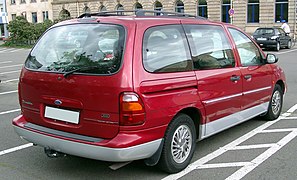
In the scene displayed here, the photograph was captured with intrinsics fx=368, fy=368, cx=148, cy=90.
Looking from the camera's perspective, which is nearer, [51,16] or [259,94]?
[259,94]

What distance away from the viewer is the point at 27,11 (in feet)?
187

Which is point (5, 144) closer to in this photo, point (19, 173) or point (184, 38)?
point (19, 173)

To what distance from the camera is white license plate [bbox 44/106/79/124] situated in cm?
383

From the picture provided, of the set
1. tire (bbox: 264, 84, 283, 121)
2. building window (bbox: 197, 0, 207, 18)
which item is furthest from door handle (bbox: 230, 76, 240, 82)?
building window (bbox: 197, 0, 207, 18)

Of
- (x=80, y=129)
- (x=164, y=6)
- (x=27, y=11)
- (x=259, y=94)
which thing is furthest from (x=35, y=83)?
(x=27, y=11)

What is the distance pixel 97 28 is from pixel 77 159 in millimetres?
1733

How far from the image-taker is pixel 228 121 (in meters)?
4.96

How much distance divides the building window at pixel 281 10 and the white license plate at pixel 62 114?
113 feet

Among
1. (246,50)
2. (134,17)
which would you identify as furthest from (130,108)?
(246,50)

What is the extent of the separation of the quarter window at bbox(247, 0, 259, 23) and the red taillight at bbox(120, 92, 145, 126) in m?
35.5

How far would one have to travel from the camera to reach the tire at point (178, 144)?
4.00 metres

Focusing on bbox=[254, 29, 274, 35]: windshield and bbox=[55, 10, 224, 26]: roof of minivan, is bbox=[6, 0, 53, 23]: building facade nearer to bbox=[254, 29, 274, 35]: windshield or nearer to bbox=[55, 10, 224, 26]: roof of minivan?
bbox=[254, 29, 274, 35]: windshield

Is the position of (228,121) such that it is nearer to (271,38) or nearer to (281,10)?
(271,38)

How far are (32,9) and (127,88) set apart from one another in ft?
187
